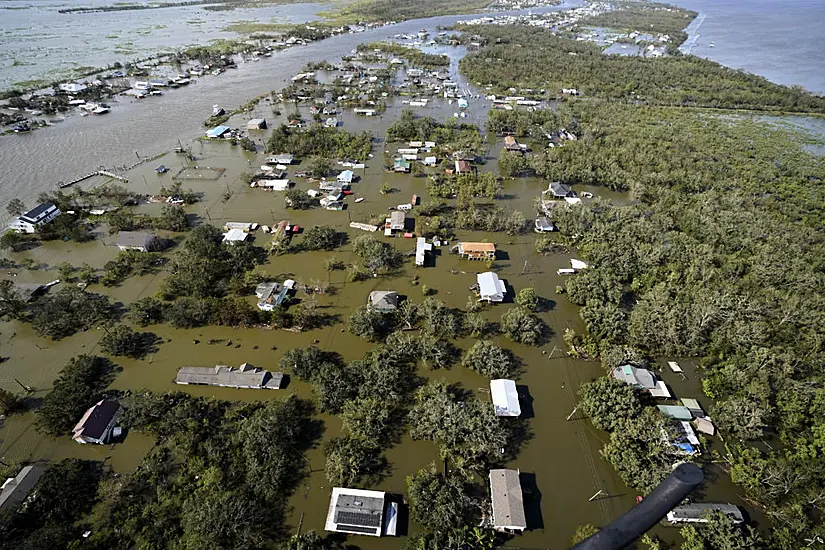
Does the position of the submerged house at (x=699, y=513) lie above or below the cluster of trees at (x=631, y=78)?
below

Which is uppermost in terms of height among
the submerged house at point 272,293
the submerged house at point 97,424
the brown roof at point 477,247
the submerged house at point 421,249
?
the brown roof at point 477,247

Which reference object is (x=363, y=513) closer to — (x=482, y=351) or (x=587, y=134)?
(x=482, y=351)

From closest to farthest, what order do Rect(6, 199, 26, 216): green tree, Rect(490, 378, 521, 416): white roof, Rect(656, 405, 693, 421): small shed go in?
Rect(656, 405, 693, 421): small shed → Rect(490, 378, 521, 416): white roof → Rect(6, 199, 26, 216): green tree

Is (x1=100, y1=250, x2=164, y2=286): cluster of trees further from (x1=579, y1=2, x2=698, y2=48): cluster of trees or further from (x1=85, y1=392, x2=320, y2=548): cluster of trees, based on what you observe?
(x1=579, y1=2, x2=698, y2=48): cluster of trees

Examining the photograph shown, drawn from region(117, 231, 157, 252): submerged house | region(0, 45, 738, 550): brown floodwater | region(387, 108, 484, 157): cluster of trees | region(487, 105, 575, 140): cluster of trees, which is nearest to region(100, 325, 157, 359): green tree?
region(0, 45, 738, 550): brown floodwater

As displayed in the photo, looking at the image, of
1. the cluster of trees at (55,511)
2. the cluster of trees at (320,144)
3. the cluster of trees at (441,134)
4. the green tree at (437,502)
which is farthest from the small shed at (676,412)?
the cluster of trees at (320,144)

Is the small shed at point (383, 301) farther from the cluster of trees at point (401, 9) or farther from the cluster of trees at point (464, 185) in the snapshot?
the cluster of trees at point (401, 9)

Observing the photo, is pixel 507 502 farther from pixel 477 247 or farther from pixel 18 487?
pixel 18 487
